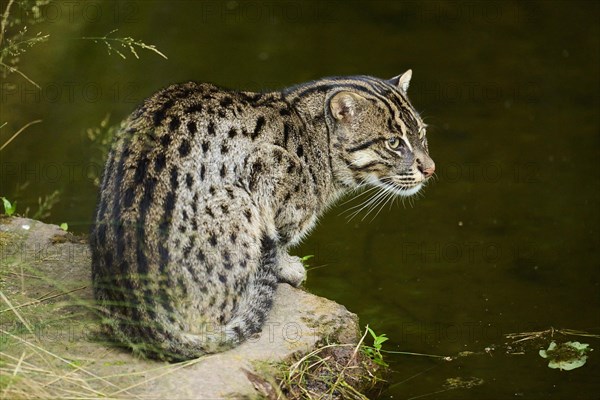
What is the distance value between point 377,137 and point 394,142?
15 centimetres

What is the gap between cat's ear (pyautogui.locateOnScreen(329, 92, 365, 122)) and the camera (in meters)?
9.14

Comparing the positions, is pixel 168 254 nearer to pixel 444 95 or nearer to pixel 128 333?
pixel 128 333

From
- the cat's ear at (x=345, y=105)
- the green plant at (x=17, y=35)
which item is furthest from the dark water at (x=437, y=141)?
the cat's ear at (x=345, y=105)

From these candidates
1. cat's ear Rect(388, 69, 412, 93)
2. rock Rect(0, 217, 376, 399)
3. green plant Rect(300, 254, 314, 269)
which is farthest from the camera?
green plant Rect(300, 254, 314, 269)

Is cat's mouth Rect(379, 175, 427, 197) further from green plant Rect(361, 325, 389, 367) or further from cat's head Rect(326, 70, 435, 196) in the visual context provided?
green plant Rect(361, 325, 389, 367)

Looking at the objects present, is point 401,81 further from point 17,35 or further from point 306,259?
point 17,35

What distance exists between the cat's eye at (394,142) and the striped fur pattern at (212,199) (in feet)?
0.05

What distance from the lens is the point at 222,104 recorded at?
8422mm

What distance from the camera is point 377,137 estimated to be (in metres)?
9.19

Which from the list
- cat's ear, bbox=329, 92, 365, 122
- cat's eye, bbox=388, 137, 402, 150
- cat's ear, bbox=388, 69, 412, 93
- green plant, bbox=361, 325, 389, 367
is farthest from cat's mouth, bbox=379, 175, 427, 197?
green plant, bbox=361, 325, 389, 367

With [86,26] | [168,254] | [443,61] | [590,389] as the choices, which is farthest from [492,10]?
[168,254]

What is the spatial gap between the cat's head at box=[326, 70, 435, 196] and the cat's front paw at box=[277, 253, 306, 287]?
0.79 m

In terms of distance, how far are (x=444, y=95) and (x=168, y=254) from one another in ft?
24.4

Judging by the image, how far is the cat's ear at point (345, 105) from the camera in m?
9.14
